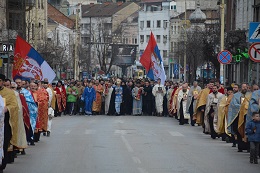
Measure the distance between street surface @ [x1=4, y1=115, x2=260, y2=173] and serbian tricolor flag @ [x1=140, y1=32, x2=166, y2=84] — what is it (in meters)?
14.6

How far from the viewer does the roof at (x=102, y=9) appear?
13875cm

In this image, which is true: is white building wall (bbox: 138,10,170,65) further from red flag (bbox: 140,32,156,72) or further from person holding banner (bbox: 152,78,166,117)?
person holding banner (bbox: 152,78,166,117)

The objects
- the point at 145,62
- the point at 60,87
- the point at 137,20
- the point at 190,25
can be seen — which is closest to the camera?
the point at 60,87

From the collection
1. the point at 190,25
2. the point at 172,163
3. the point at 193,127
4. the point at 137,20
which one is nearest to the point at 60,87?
the point at 193,127

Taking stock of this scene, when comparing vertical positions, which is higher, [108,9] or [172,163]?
[108,9]

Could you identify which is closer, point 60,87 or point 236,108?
point 236,108

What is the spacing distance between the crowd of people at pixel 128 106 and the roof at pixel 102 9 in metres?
92.7

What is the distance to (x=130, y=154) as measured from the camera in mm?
20203

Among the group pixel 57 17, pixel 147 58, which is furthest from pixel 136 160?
pixel 57 17

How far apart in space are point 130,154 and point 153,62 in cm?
2485

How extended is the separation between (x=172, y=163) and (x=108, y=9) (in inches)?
4862

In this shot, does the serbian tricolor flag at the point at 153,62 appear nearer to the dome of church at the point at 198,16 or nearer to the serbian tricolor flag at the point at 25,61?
the serbian tricolor flag at the point at 25,61

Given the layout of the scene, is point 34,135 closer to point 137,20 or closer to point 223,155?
point 223,155

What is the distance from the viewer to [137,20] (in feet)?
461
